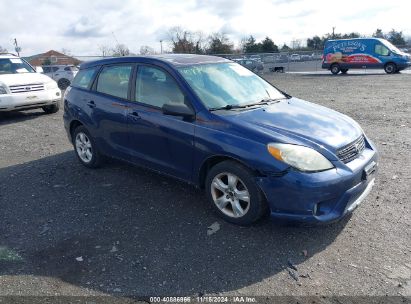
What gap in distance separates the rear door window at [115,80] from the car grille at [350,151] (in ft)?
9.15

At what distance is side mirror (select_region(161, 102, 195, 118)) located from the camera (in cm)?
395

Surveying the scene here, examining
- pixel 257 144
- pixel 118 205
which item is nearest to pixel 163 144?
pixel 118 205

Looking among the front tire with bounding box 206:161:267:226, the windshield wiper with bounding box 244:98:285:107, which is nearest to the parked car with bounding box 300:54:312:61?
the windshield wiper with bounding box 244:98:285:107

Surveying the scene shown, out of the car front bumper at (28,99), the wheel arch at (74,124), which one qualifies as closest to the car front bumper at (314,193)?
the wheel arch at (74,124)

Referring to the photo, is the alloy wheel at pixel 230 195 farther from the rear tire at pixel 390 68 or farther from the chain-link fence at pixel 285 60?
the chain-link fence at pixel 285 60

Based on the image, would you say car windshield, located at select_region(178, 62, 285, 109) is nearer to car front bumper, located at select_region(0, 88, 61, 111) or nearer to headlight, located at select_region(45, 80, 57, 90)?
car front bumper, located at select_region(0, 88, 61, 111)

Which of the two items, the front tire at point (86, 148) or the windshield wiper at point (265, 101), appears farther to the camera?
the front tire at point (86, 148)

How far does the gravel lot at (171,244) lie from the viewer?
3.00 metres

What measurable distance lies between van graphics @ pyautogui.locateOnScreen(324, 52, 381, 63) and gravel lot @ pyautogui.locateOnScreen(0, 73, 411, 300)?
21754 mm

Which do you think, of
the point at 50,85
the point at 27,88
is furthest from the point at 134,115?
the point at 50,85

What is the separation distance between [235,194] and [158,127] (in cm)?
126

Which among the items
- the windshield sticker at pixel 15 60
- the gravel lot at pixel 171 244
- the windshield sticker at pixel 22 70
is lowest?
the gravel lot at pixel 171 244

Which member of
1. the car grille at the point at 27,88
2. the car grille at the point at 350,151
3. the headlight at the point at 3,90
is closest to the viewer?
the car grille at the point at 350,151

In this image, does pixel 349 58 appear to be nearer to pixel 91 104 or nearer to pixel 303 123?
pixel 91 104
